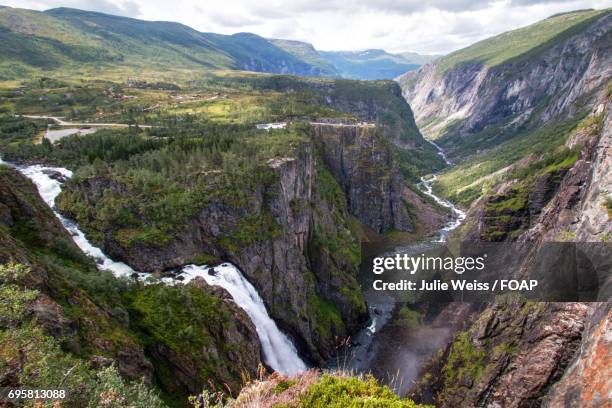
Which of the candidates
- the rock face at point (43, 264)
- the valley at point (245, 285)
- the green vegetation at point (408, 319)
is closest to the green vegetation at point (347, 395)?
the valley at point (245, 285)

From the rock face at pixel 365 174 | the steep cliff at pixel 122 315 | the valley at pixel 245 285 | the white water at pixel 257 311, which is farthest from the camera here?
the rock face at pixel 365 174

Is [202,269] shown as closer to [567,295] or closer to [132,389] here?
[132,389]

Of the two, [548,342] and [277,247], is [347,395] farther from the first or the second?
[277,247]

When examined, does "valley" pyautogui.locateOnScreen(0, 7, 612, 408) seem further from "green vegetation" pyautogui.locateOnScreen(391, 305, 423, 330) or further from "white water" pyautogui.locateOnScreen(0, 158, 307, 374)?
"green vegetation" pyautogui.locateOnScreen(391, 305, 423, 330)

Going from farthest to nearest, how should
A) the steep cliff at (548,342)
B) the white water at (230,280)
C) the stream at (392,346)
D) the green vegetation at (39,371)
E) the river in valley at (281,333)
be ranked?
the stream at (392,346) < the river in valley at (281,333) < the white water at (230,280) < the steep cliff at (548,342) < the green vegetation at (39,371)

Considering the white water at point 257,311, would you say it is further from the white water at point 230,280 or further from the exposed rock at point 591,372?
the exposed rock at point 591,372

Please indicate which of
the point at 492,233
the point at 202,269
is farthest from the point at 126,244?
the point at 492,233

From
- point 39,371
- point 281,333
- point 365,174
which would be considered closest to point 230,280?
point 281,333
